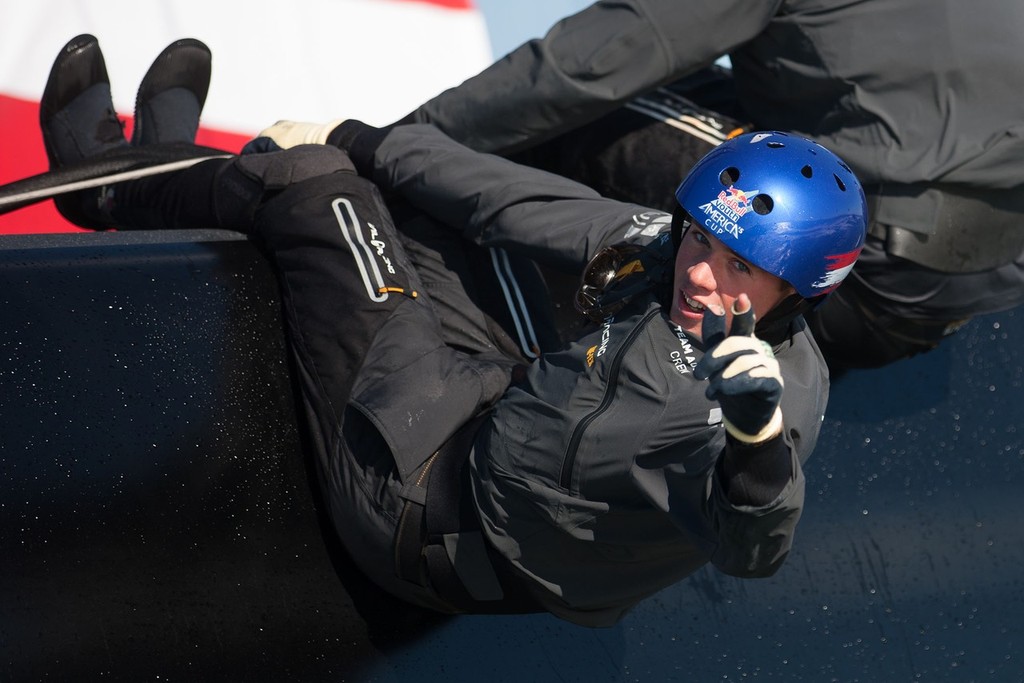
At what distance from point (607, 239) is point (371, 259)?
12.9 inches

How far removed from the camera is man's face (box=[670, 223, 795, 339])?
4.64ft

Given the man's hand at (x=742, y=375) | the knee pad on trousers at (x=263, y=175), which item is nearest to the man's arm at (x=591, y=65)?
the knee pad on trousers at (x=263, y=175)

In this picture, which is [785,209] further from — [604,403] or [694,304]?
[604,403]

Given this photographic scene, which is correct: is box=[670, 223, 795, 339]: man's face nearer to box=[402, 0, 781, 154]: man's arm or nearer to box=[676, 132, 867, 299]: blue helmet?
box=[676, 132, 867, 299]: blue helmet

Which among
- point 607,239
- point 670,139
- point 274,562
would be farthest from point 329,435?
point 670,139

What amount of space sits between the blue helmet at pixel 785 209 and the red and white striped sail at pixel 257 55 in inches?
69.2

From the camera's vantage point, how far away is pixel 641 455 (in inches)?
55.1

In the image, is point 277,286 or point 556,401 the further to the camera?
point 277,286

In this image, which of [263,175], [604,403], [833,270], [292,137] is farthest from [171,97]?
[833,270]

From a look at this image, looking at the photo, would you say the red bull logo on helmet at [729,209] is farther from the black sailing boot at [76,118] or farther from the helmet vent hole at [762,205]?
the black sailing boot at [76,118]

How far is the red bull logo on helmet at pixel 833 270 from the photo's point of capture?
4.69ft

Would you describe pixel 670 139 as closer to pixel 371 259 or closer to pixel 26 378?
pixel 371 259

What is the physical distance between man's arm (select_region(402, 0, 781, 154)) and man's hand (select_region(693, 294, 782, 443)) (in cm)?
81

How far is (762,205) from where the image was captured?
1.41 metres
